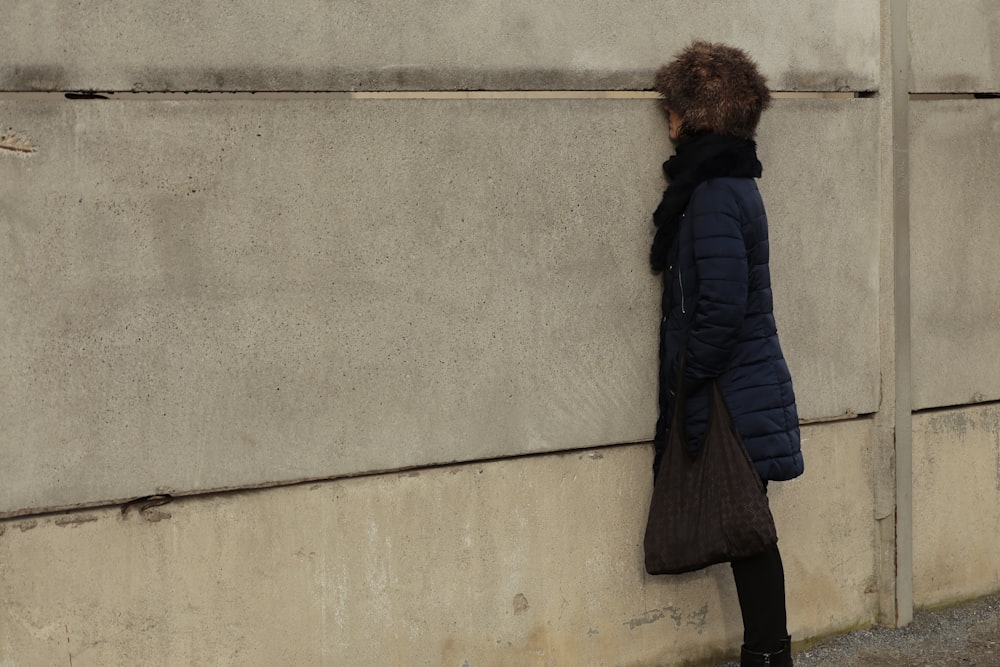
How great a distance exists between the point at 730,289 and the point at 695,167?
46 cm

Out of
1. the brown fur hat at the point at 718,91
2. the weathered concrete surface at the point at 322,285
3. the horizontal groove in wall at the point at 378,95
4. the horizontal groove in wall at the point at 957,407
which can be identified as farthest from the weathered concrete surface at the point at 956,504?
the brown fur hat at the point at 718,91

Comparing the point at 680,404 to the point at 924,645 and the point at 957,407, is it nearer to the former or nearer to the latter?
the point at 924,645

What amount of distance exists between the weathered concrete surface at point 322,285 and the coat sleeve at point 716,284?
415 mm

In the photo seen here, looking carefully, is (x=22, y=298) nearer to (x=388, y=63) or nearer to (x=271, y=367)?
(x=271, y=367)

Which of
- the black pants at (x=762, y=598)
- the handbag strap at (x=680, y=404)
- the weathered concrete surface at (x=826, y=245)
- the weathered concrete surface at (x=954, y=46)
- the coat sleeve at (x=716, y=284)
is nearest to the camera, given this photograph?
the coat sleeve at (x=716, y=284)

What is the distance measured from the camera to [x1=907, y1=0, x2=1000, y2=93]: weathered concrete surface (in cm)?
509

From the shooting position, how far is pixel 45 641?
355 centimetres

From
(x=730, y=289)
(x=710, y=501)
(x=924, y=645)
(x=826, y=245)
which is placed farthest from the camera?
(x=924, y=645)

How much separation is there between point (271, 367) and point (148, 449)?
0.42 meters

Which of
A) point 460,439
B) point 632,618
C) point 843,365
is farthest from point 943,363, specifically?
point 460,439

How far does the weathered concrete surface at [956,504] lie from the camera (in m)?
5.24

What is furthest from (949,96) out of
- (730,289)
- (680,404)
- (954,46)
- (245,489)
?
(245,489)

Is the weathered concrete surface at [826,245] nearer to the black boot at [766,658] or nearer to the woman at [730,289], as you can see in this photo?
the woman at [730,289]

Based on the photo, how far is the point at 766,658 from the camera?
421cm
